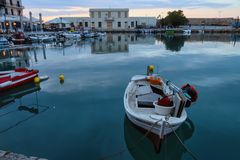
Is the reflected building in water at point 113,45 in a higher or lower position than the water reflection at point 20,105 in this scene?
higher

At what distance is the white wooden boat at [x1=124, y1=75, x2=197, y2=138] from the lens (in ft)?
17.0

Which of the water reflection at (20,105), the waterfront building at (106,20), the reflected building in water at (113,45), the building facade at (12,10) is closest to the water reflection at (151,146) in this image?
the water reflection at (20,105)

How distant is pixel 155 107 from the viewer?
5824 millimetres

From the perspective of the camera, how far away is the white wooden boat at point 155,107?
518 centimetres

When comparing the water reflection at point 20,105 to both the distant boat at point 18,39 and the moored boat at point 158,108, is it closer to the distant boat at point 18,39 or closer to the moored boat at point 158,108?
the moored boat at point 158,108

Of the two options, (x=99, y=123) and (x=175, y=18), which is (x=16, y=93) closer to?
(x=99, y=123)

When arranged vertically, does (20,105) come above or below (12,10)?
below

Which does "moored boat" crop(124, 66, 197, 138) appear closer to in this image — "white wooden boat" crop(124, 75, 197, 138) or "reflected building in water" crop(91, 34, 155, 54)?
"white wooden boat" crop(124, 75, 197, 138)

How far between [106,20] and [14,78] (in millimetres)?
67048

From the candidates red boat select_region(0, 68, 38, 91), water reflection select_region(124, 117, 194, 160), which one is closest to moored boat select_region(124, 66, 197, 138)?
water reflection select_region(124, 117, 194, 160)

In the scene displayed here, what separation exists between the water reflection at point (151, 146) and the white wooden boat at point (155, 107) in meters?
0.54

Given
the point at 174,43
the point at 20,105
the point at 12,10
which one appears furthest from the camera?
the point at 12,10

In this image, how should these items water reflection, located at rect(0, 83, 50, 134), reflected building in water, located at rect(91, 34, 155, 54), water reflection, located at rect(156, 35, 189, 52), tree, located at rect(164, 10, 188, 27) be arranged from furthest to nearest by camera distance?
tree, located at rect(164, 10, 188, 27)
water reflection, located at rect(156, 35, 189, 52)
reflected building in water, located at rect(91, 34, 155, 54)
water reflection, located at rect(0, 83, 50, 134)

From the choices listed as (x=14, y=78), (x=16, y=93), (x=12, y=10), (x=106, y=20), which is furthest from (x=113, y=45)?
(x=106, y=20)
